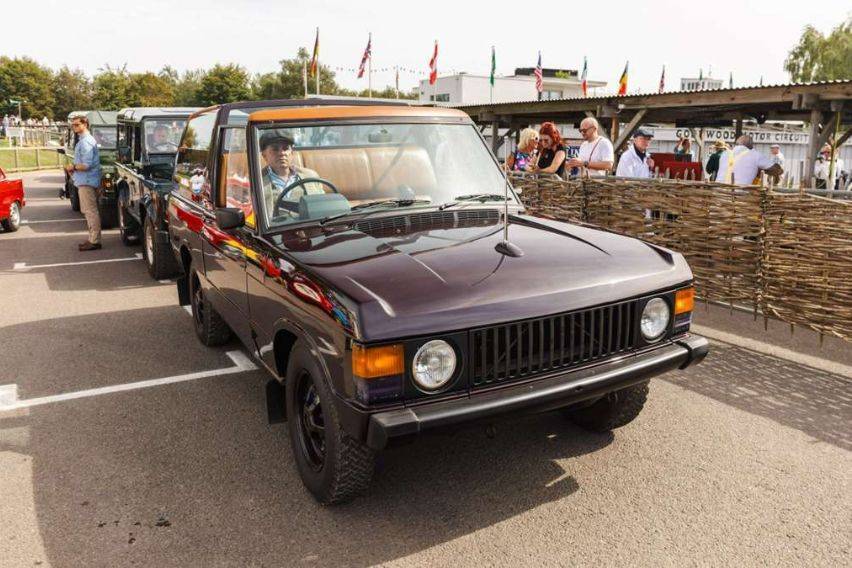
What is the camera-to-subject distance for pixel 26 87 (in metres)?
68.1

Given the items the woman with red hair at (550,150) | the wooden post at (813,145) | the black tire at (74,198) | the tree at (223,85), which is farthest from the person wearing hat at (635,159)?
the tree at (223,85)

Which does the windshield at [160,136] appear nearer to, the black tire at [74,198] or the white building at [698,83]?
the black tire at [74,198]

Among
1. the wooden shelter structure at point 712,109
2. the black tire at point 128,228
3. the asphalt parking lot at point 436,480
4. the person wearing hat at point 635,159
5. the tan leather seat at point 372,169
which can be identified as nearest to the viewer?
the asphalt parking lot at point 436,480

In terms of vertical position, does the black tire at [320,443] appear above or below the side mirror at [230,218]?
below

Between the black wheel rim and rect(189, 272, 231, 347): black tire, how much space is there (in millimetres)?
2408

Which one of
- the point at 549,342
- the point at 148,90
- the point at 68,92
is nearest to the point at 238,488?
the point at 549,342

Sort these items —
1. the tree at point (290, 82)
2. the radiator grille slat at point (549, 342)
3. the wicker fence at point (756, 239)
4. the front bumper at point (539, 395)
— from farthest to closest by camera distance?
the tree at point (290, 82)
the wicker fence at point (756, 239)
the radiator grille slat at point (549, 342)
the front bumper at point (539, 395)

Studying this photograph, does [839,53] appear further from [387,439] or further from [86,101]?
[86,101]

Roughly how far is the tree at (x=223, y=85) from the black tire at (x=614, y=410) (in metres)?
76.6

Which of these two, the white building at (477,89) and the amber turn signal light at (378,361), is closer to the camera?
the amber turn signal light at (378,361)

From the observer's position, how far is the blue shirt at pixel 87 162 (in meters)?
10.6

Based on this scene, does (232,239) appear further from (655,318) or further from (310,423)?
(655,318)

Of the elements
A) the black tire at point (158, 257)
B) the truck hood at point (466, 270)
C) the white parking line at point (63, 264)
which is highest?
the truck hood at point (466, 270)

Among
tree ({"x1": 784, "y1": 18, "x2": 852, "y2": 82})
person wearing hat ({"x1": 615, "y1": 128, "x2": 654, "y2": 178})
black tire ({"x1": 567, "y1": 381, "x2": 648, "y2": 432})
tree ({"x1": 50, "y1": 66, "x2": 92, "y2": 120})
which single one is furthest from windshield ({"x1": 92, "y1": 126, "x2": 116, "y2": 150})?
tree ({"x1": 50, "y1": 66, "x2": 92, "y2": 120})
